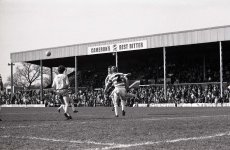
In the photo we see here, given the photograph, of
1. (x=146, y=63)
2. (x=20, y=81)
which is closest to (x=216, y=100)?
(x=146, y=63)

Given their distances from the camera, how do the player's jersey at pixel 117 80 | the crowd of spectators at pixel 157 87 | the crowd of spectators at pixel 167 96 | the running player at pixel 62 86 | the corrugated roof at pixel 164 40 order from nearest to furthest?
the running player at pixel 62 86, the player's jersey at pixel 117 80, the crowd of spectators at pixel 167 96, the crowd of spectators at pixel 157 87, the corrugated roof at pixel 164 40

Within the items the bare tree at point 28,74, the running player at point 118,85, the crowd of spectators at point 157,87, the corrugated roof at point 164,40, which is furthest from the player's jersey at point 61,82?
the bare tree at point 28,74

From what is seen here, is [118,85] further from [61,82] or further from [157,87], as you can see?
[157,87]

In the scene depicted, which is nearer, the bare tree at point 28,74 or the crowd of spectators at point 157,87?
the crowd of spectators at point 157,87

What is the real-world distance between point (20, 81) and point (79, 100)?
6656 centimetres

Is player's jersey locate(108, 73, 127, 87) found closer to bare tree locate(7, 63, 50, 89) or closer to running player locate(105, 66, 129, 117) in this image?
running player locate(105, 66, 129, 117)

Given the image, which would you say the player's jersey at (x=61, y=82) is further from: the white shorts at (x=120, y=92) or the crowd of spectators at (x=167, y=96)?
the crowd of spectators at (x=167, y=96)

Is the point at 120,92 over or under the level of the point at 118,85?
under

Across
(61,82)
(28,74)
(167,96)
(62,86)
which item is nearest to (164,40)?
(167,96)

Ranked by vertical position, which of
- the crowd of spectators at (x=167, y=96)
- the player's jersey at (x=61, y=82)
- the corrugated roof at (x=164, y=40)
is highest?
the corrugated roof at (x=164, y=40)

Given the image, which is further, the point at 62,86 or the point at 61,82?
the point at 61,82

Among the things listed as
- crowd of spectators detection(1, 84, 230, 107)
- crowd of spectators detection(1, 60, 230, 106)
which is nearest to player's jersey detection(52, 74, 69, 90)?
crowd of spectators detection(1, 84, 230, 107)

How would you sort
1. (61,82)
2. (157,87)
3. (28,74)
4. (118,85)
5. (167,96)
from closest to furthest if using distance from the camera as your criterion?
(61,82), (118,85), (167,96), (157,87), (28,74)

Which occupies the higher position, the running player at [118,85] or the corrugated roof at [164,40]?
the corrugated roof at [164,40]
